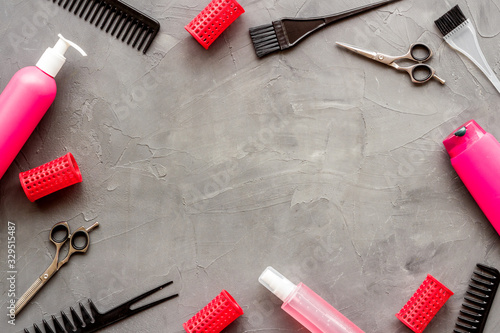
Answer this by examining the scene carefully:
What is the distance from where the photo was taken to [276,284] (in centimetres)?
95

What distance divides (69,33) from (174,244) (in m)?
0.58

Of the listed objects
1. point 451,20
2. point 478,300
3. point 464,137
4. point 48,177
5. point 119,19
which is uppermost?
point 451,20

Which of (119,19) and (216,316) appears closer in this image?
(216,316)

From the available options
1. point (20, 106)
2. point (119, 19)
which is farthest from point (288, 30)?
point (20, 106)

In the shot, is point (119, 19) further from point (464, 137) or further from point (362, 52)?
point (464, 137)

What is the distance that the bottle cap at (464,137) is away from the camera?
3.17 ft

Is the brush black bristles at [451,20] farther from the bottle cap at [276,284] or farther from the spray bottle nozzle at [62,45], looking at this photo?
the spray bottle nozzle at [62,45]

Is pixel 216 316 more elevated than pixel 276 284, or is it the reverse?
pixel 276 284

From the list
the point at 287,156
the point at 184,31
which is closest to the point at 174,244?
the point at 287,156

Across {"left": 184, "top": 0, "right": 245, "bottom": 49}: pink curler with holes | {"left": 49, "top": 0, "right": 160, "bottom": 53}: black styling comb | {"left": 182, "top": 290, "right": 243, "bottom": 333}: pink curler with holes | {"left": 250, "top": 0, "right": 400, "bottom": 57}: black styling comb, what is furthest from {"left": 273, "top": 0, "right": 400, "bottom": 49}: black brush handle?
{"left": 182, "top": 290, "right": 243, "bottom": 333}: pink curler with holes

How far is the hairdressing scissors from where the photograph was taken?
1.02m

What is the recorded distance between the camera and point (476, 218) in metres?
1.02

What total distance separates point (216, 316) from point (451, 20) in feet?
2.93

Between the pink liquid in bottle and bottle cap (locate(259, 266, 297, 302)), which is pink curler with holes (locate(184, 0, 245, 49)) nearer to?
the pink liquid in bottle
